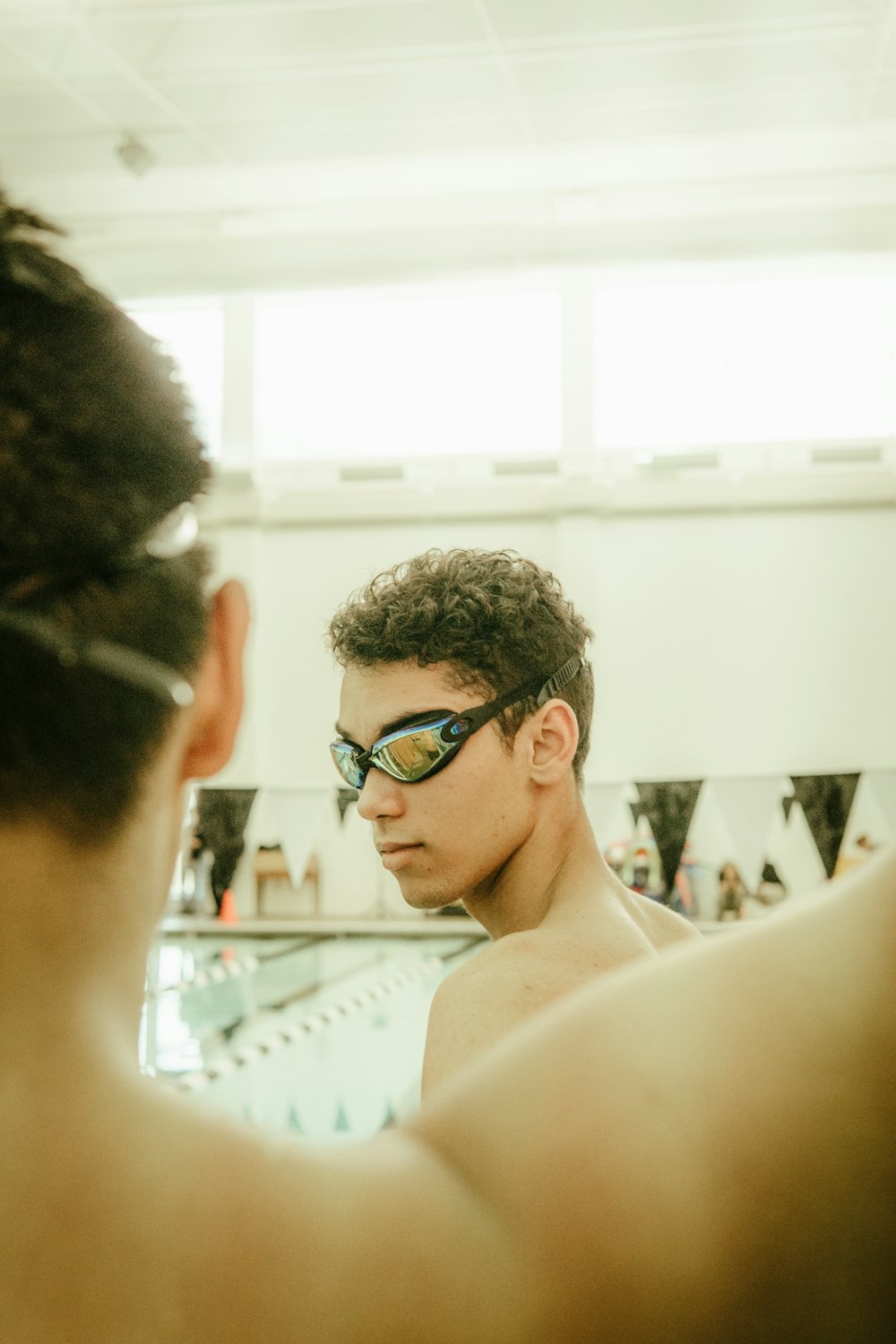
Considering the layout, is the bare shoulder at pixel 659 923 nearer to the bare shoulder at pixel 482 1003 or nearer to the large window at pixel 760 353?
the bare shoulder at pixel 482 1003

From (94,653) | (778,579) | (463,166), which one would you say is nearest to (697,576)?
(778,579)

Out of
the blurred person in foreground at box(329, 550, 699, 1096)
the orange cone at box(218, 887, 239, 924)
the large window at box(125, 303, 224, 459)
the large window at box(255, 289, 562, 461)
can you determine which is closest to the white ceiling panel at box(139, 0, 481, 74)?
the large window at box(255, 289, 562, 461)

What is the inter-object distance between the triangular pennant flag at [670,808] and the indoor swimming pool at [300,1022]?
1717 mm

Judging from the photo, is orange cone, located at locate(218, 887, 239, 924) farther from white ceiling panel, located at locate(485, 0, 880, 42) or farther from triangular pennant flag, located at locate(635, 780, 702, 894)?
white ceiling panel, located at locate(485, 0, 880, 42)

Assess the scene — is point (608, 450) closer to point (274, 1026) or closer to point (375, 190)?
point (375, 190)

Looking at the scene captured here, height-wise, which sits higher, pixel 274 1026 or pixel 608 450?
pixel 608 450

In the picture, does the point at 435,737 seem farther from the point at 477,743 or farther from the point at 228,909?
the point at 228,909

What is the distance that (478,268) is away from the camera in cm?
1105

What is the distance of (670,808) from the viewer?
651 centimetres

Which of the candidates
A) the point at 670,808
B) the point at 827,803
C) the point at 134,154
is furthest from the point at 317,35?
the point at 827,803

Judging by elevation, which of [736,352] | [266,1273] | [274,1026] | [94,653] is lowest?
[274,1026]

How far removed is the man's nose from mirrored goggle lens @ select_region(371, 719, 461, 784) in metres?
0.02

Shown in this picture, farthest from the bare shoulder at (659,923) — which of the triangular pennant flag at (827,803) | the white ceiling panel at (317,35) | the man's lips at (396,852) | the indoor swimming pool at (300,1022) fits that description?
the white ceiling panel at (317,35)

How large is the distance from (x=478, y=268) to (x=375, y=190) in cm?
160
